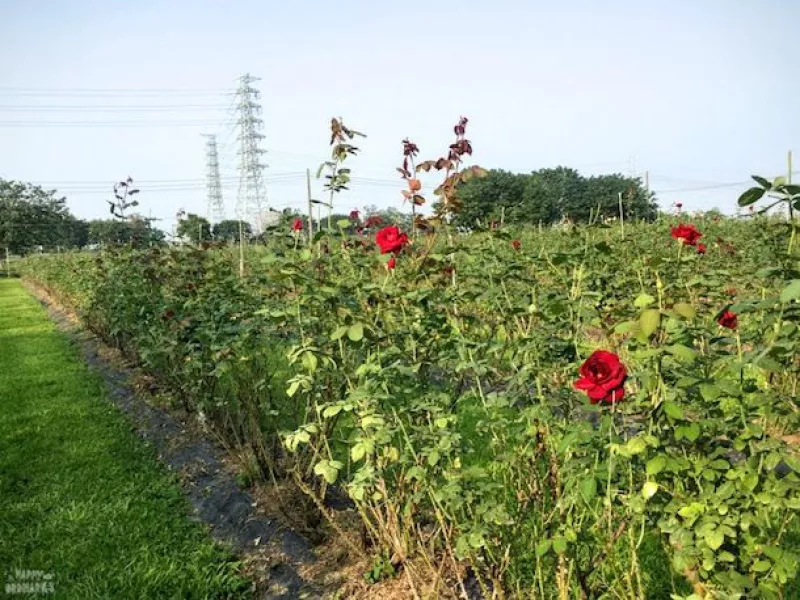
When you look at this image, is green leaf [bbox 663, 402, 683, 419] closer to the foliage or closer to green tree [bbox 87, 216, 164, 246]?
green tree [bbox 87, 216, 164, 246]

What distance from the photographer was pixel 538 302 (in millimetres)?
2164

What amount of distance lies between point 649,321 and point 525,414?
0.54 meters

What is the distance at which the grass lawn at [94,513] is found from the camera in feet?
8.30

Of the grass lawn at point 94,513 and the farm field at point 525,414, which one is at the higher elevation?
the farm field at point 525,414

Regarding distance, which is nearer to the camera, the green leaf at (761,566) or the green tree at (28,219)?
the green leaf at (761,566)

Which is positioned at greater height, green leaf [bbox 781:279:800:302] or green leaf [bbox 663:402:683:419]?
green leaf [bbox 781:279:800:302]

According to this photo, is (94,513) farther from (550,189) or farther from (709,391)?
(550,189)

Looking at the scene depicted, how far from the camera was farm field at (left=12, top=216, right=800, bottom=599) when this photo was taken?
1290 mm

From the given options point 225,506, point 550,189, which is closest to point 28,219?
point 550,189

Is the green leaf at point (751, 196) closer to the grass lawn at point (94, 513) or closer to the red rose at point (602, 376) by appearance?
the red rose at point (602, 376)

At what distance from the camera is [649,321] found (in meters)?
1.18

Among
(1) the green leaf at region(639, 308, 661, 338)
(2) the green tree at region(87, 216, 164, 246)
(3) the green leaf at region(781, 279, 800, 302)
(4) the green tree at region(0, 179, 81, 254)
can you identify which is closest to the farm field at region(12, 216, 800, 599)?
(1) the green leaf at region(639, 308, 661, 338)

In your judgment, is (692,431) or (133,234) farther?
(133,234)

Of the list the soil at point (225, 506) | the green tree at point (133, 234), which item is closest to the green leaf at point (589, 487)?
the soil at point (225, 506)
